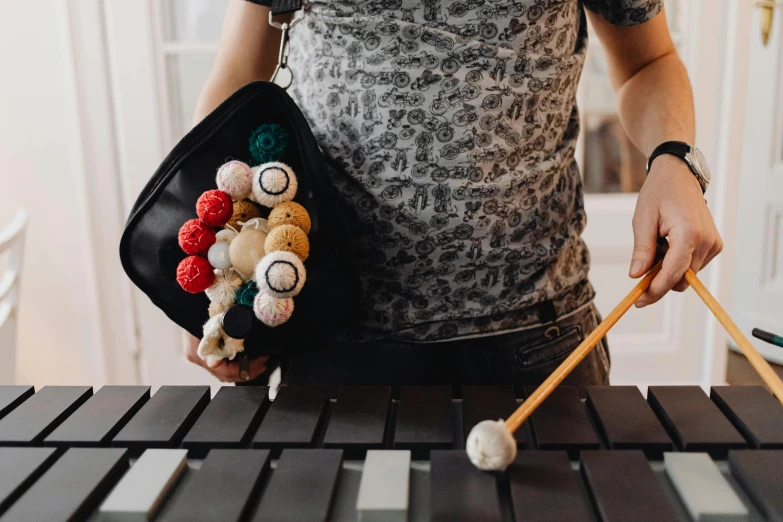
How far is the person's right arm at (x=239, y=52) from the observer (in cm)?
77

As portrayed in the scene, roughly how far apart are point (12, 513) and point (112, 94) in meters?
1.46

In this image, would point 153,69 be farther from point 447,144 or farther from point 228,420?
point 228,420

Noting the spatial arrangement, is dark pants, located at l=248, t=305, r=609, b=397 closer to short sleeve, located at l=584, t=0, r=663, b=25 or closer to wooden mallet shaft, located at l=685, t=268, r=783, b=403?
wooden mallet shaft, located at l=685, t=268, r=783, b=403

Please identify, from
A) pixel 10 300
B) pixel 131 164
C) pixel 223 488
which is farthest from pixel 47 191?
pixel 223 488

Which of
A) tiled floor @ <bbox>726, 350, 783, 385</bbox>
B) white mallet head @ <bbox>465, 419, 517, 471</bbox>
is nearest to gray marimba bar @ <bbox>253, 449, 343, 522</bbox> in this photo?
white mallet head @ <bbox>465, 419, 517, 471</bbox>

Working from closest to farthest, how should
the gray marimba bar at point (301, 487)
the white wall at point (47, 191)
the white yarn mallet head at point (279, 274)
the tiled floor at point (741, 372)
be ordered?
the gray marimba bar at point (301, 487) < the white yarn mallet head at point (279, 274) < the white wall at point (47, 191) < the tiled floor at point (741, 372)

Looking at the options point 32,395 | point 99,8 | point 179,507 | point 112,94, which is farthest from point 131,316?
point 179,507

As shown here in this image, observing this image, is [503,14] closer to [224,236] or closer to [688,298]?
[224,236]

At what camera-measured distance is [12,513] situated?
1.53ft

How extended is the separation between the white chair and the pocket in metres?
0.89

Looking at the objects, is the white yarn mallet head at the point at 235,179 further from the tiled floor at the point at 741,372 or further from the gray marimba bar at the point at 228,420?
the tiled floor at the point at 741,372

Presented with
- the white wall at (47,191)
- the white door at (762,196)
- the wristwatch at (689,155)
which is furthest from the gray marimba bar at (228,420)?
the white door at (762,196)

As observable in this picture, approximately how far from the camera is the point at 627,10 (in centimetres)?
79

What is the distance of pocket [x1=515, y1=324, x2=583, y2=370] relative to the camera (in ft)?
2.47
